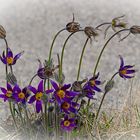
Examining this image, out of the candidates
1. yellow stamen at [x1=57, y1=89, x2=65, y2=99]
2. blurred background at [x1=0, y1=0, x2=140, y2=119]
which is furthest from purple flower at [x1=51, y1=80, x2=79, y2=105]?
blurred background at [x1=0, y1=0, x2=140, y2=119]

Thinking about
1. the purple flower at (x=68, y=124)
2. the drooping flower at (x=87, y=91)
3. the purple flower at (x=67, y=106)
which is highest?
the drooping flower at (x=87, y=91)

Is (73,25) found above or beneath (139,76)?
above

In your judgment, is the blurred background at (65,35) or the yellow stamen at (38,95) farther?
the blurred background at (65,35)

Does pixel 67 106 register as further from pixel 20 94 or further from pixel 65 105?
pixel 20 94

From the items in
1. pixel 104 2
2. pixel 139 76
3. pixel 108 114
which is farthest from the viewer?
pixel 104 2

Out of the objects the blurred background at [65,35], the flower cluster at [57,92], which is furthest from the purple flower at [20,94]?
the blurred background at [65,35]

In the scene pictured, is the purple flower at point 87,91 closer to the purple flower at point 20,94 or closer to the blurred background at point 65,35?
the purple flower at point 20,94

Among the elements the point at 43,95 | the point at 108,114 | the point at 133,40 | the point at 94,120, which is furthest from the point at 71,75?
the point at 43,95

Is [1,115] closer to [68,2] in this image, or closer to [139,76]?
[139,76]
